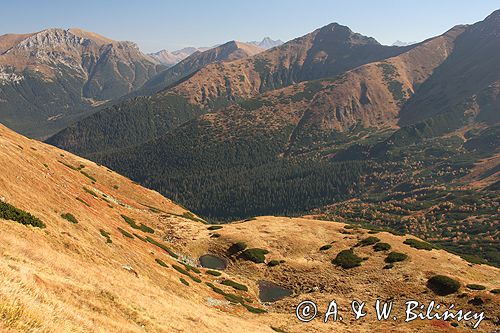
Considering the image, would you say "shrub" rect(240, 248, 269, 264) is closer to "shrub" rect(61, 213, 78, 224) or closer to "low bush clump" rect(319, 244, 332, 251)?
"low bush clump" rect(319, 244, 332, 251)

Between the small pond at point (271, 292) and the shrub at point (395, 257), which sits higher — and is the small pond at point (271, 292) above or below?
below

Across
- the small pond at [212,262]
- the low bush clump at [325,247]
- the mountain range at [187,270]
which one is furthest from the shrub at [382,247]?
the small pond at [212,262]

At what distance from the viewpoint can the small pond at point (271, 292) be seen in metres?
59.0

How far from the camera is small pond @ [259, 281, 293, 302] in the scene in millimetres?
59013

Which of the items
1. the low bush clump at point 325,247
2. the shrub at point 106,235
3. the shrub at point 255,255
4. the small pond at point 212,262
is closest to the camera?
the shrub at point 106,235

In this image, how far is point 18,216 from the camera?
34.8 meters

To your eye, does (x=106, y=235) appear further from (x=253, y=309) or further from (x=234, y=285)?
(x=234, y=285)

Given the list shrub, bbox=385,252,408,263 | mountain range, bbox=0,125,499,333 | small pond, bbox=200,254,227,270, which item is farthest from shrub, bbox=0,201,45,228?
shrub, bbox=385,252,408,263

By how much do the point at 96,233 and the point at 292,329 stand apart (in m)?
28.0

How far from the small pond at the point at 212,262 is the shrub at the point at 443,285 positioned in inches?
1480

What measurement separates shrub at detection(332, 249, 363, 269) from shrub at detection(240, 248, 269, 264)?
14248 mm

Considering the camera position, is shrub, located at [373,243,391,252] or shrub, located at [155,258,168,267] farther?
shrub, located at [373,243,391,252]

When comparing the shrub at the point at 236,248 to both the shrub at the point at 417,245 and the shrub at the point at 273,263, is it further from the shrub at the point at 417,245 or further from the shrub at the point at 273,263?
the shrub at the point at 417,245

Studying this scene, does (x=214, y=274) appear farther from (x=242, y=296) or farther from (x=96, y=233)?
(x=96, y=233)
